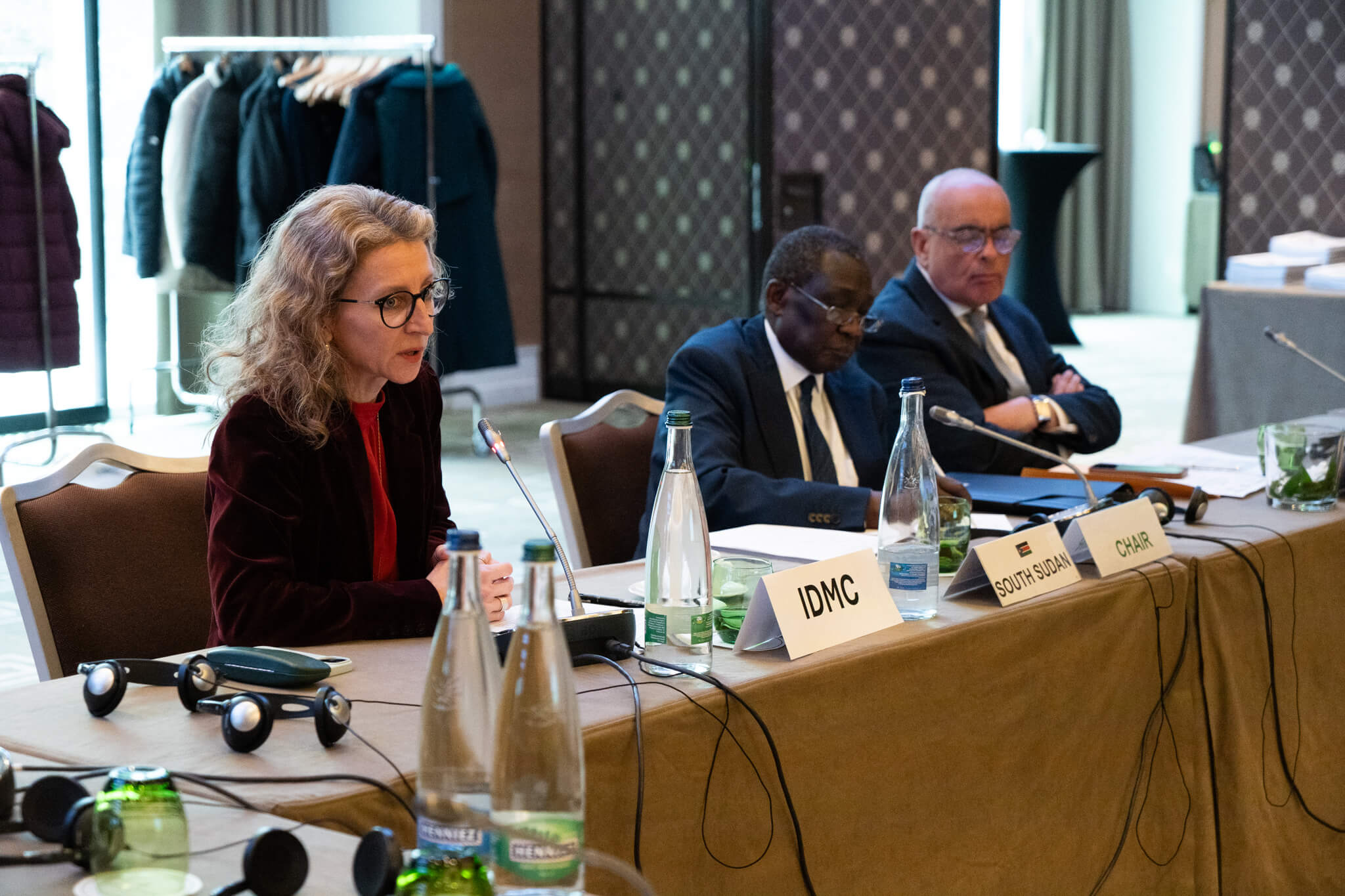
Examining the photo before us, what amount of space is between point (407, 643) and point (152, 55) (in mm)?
5562

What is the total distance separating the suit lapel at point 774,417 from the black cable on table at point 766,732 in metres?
0.97

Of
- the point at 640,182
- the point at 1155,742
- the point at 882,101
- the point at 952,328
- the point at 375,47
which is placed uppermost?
the point at 375,47

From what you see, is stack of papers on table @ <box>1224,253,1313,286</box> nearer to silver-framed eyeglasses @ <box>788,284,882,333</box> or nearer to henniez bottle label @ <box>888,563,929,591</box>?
silver-framed eyeglasses @ <box>788,284,882,333</box>

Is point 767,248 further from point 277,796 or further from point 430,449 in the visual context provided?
point 277,796

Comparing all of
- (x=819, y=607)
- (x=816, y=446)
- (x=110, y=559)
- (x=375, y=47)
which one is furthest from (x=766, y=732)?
(x=375, y=47)

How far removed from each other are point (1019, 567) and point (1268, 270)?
2.69 metres

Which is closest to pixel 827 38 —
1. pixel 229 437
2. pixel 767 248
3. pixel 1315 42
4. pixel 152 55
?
pixel 767 248

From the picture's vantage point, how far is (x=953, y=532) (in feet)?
6.26

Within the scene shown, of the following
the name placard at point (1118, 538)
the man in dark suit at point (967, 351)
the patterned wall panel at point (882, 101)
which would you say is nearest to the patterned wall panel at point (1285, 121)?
the patterned wall panel at point (882, 101)

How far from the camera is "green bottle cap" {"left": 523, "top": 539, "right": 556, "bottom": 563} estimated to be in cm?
80

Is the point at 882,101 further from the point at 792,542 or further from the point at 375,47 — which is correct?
the point at 792,542

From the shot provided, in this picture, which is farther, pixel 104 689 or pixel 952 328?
pixel 952 328

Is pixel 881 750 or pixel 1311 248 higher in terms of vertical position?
pixel 1311 248

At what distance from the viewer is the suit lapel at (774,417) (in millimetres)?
2385
